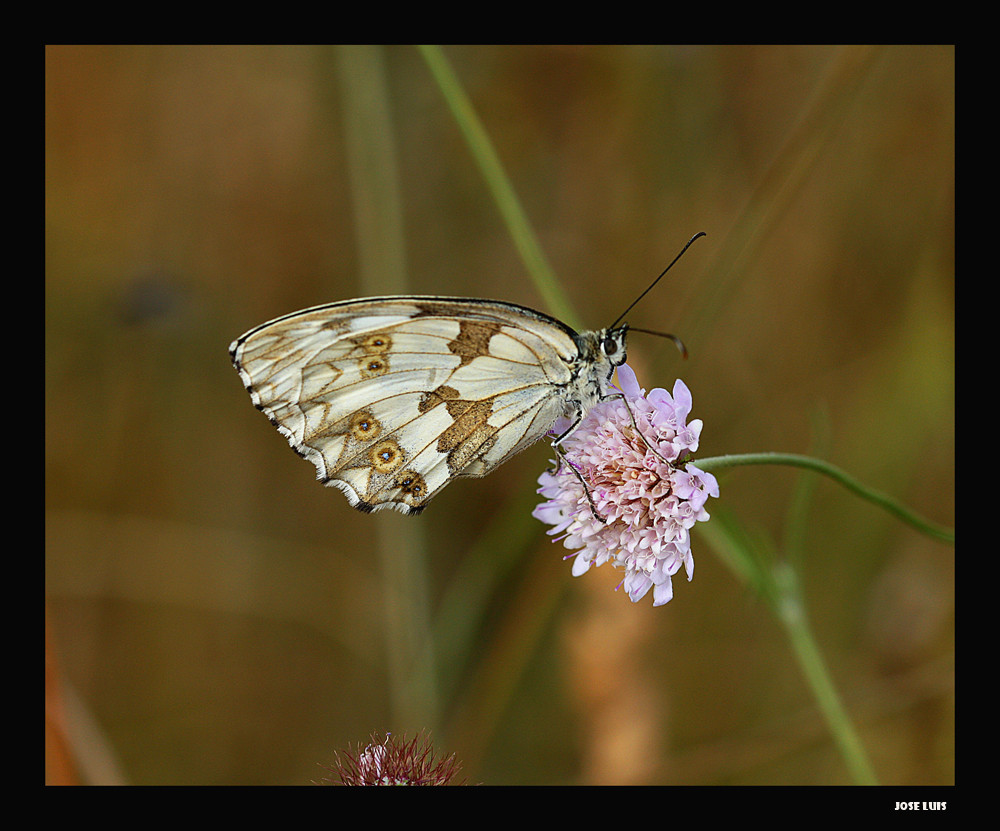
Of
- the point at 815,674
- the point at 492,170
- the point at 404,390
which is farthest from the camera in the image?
the point at 492,170

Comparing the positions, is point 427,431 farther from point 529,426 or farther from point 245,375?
point 245,375

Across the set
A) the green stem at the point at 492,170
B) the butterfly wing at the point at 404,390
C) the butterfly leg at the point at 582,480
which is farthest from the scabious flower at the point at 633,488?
the green stem at the point at 492,170

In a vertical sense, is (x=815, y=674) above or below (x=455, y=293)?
below

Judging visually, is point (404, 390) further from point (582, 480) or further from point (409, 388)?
point (582, 480)

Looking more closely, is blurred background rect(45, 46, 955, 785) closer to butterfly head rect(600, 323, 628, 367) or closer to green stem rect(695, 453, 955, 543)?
butterfly head rect(600, 323, 628, 367)

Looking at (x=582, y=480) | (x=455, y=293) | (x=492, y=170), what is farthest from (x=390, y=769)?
(x=455, y=293)

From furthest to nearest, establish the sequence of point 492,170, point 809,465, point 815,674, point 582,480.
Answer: point 492,170
point 815,674
point 582,480
point 809,465

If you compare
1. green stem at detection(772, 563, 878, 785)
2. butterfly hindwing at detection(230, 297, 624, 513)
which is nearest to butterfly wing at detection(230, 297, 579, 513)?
butterfly hindwing at detection(230, 297, 624, 513)
